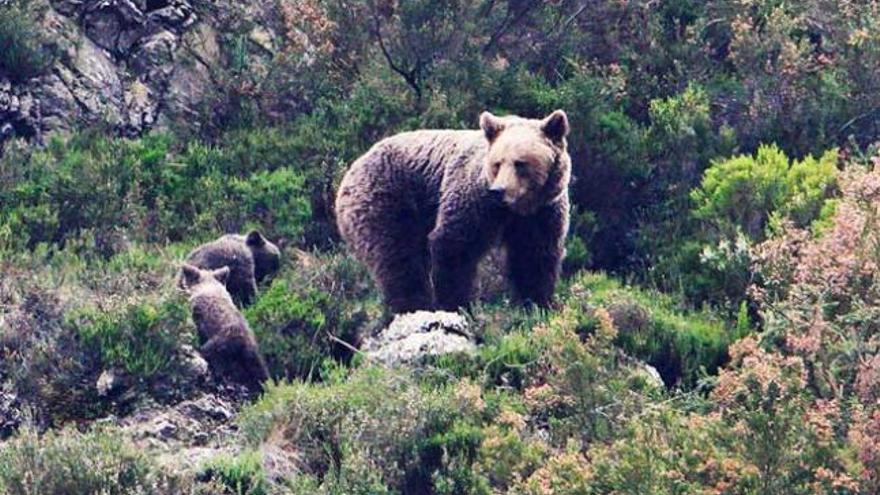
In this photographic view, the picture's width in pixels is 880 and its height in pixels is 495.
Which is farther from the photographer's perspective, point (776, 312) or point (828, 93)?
point (828, 93)

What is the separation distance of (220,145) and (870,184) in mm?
7850

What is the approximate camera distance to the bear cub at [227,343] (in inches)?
670

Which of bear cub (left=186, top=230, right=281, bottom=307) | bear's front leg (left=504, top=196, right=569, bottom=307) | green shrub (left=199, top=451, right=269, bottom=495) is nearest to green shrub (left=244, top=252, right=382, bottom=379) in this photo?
bear cub (left=186, top=230, right=281, bottom=307)

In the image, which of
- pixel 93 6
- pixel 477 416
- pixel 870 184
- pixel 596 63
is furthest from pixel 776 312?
pixel 93 6

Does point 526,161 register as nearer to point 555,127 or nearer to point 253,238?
point 555,127

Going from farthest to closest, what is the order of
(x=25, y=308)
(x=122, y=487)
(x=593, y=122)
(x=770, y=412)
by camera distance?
(x=593, y=122), (x=25, y=308), (x=122, y=487), (x=770, y=412)

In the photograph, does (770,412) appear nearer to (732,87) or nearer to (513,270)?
(513,270)

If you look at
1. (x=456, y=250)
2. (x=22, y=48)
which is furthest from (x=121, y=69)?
(x=456, y=250)

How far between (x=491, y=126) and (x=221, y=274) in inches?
100

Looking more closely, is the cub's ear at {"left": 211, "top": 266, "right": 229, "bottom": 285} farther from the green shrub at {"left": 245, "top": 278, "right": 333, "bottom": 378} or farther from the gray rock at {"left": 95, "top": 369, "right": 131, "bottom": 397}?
the gray rock at {"left": 95, "top": 369, "right": 131, "bottom": 397}

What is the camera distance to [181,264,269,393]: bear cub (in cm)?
1702

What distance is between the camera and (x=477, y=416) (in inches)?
617

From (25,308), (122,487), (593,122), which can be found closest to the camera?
(122,487)

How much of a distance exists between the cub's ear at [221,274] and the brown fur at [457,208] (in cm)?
97
